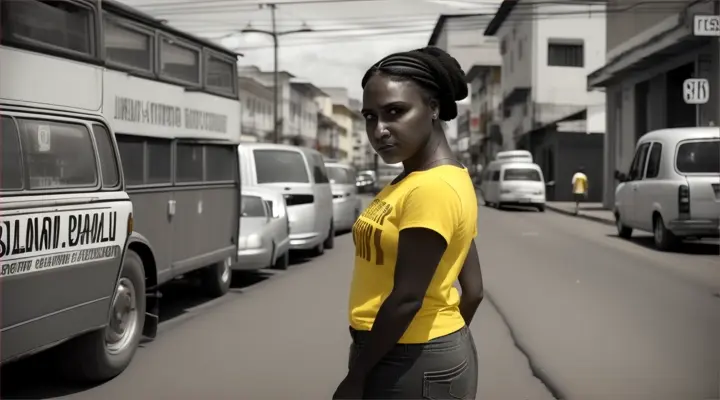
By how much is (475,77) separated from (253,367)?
71.8 metres

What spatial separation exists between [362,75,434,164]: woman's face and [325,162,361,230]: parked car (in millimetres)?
15999

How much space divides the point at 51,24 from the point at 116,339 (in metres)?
2.25

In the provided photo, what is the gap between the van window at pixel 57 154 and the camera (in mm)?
4926

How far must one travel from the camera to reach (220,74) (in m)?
9.52

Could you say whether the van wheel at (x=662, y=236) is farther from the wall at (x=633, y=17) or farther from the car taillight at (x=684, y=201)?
the wall at (x=633, y=17)

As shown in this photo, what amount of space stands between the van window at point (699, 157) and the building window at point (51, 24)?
11.3m

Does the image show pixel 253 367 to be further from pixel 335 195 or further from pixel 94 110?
pixel 335 195

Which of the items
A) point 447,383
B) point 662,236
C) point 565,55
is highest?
point 565,55

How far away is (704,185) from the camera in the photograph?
45.9 feet

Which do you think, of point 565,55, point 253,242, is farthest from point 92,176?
point 565,55

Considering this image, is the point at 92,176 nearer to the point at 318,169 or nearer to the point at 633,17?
the point at 318,169

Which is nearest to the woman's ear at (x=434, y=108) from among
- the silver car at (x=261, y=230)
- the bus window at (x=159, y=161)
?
the bus window at (x=159, y=161)

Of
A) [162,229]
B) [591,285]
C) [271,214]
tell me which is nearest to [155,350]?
[162,229]

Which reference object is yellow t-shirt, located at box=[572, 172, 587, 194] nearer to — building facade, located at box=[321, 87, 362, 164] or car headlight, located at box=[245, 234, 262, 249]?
car headlight, located at box=[245, 234, 262, 249]
